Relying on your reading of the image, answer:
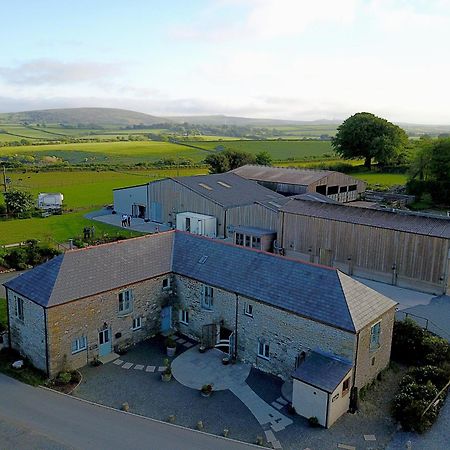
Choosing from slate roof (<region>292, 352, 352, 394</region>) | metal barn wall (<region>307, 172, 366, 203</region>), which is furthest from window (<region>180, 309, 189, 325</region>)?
metal barn wall (<region>307, 172, 366, 203</region>)

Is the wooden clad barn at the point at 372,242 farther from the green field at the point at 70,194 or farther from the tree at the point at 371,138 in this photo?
the tree at the point at 371,138

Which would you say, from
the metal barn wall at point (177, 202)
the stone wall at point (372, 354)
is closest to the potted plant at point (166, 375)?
the stone wall at point (372, 354)

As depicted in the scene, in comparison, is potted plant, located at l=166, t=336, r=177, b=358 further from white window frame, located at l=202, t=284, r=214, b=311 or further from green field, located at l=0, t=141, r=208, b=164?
green field, located at l=0, t=141, r=208, b=164

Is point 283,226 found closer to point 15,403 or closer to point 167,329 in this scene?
Answer: point 167,329

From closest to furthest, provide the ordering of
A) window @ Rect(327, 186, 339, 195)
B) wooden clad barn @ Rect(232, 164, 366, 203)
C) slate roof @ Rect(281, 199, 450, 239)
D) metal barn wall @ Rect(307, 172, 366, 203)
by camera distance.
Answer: slate roof @ Rect(281, 199, 450, 239), wooden clad barn @ Rect(232, 164, 366, 203), metal barn wall @ Rect(307, 172, 366, 203), window @ Rect(327, 186, 339, 195)

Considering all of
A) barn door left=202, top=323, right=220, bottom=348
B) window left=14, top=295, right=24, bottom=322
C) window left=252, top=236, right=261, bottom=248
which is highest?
window left=14, top=295, right=24, bottom=322

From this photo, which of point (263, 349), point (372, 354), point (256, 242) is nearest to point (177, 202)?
point (256, 242)

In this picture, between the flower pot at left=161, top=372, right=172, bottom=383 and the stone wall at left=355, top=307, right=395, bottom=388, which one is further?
the flower pot at left=161, top=372, right=172, bottom=383
